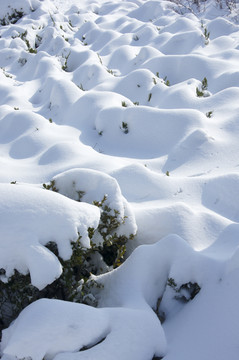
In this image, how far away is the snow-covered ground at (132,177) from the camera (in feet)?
5.43

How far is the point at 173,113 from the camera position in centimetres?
406

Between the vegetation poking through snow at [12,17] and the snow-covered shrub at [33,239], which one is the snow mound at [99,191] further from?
the vegetation poking through snow at [12,17]

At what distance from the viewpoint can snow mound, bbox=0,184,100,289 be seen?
1734 millimetres

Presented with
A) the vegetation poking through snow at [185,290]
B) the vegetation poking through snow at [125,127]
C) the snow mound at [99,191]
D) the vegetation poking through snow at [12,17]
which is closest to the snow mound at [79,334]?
the vegetation poking through snow at [185,290]

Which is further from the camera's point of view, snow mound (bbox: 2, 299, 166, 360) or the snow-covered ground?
the snow-covered ground

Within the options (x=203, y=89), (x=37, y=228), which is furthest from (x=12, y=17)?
(x=37, y=228)

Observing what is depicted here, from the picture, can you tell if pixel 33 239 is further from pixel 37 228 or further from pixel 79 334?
pixel 79 334

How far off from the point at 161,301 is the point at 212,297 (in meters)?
0.33

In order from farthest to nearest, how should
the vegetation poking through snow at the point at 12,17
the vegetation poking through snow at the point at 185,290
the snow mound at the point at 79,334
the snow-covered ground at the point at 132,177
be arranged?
the vegetation poking through snow at the point at 12,17 < the vegetation poking through snow at the point at 185,290 < the snow-covered ground at the point at 132,177 < the snow mound at the point at 79,334

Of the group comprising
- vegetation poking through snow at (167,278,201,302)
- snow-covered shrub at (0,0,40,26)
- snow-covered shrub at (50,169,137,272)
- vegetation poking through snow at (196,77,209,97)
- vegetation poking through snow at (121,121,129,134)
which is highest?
snow-covered shrub at (0,0,40,26)

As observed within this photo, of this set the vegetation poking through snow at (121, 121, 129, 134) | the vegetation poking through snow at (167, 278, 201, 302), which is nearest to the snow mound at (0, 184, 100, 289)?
the vegetation poking through snow at (167, 278, 201, 302)

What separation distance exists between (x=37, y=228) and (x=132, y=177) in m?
1.50

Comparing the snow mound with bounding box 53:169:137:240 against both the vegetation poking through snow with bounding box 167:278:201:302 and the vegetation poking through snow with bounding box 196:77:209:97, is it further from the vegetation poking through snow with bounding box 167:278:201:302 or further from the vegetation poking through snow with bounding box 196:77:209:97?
the vegetation poking through snow with bounding box 196:77:209:97

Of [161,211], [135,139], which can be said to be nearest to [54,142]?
[135,139]
